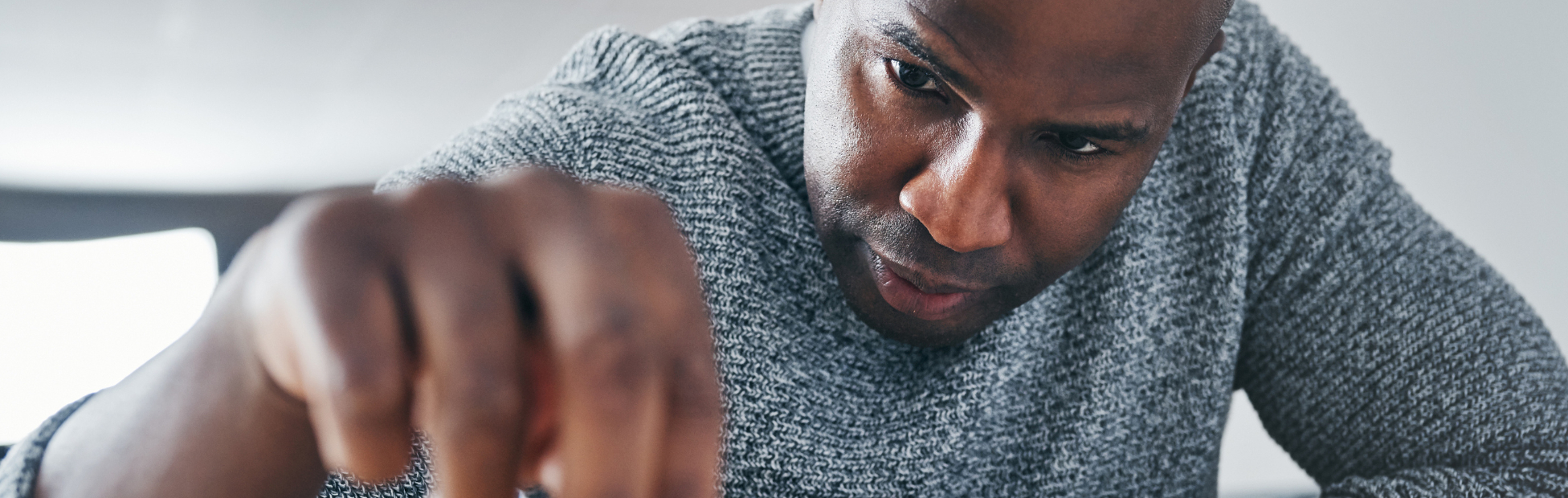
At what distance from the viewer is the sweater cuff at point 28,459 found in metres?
0.17

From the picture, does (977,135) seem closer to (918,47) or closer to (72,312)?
(918,47)

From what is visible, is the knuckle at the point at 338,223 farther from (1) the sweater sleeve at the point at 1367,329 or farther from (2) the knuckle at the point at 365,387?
(1) the sweater sleeve at the point at 1367,329

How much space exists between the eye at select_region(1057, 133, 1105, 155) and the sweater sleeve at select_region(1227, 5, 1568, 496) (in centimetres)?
20

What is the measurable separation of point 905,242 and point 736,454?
0.12 metres

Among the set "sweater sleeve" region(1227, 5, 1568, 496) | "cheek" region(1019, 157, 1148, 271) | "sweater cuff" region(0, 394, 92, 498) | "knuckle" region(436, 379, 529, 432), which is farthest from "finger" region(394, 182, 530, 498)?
"sweater sleeve" region(1227, 5, 1568, 496)

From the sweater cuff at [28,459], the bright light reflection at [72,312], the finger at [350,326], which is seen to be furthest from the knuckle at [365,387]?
the bright light reflection at [72,312]

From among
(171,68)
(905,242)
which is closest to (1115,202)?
(905,242)

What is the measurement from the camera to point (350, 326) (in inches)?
4.7

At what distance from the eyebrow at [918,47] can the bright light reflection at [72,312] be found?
54 cm

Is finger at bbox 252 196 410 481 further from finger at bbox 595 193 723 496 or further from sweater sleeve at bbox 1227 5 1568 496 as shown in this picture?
sweater sleeve at bbox 1227 5 1568 496

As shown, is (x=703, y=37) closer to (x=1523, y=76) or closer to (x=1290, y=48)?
(x=1290, y=48)

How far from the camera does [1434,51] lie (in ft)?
2.35

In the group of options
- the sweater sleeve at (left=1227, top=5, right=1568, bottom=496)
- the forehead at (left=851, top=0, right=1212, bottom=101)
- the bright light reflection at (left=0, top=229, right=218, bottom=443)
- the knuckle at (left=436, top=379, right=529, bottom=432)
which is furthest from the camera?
the bright light reflection at (left=0, top=229, right=218, bottom=443)

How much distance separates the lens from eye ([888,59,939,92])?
284 mm
